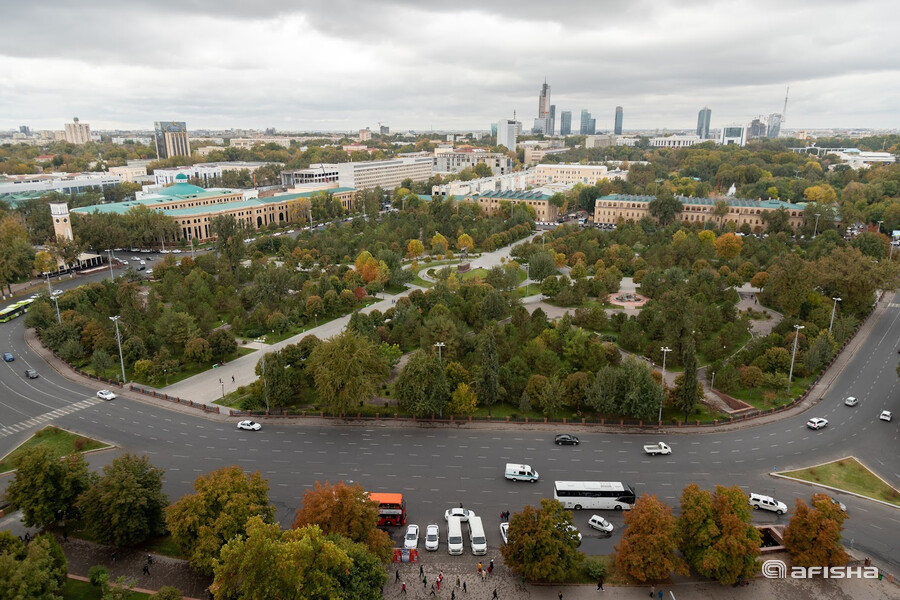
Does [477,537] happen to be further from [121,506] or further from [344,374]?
[121,506]

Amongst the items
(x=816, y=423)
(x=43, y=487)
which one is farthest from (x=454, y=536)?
(x=816, y=423)

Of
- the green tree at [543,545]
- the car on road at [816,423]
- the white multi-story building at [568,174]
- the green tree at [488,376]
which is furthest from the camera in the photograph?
the white multi-story building at [568,174]

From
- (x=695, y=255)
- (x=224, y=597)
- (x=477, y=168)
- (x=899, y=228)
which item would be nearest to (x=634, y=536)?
(x=224, y=597)

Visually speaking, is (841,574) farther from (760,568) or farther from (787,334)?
(787,334)

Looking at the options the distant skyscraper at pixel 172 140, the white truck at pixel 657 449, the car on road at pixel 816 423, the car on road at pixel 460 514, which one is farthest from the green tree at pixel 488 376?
the distant skyscraper at pixel 172 140

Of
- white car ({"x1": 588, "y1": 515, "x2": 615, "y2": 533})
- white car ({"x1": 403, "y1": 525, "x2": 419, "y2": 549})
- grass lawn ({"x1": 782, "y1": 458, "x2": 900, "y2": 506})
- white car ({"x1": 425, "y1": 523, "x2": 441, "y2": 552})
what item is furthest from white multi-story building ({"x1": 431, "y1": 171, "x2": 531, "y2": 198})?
white car ({"x1": 425, "y1": 523, "x2": 441, "y2": 552})

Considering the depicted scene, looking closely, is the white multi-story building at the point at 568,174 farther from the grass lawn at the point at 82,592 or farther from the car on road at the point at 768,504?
the grass lawn at the point at 82,592

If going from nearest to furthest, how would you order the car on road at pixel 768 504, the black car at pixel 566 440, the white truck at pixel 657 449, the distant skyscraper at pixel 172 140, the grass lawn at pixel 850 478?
the car on road at pixel 768 504 → the grass lawn at pixel 850 478 → the white truck at pixel 657 449 → the black car at pixel 566 440 → the distant skyscraper at pixel 172 140
